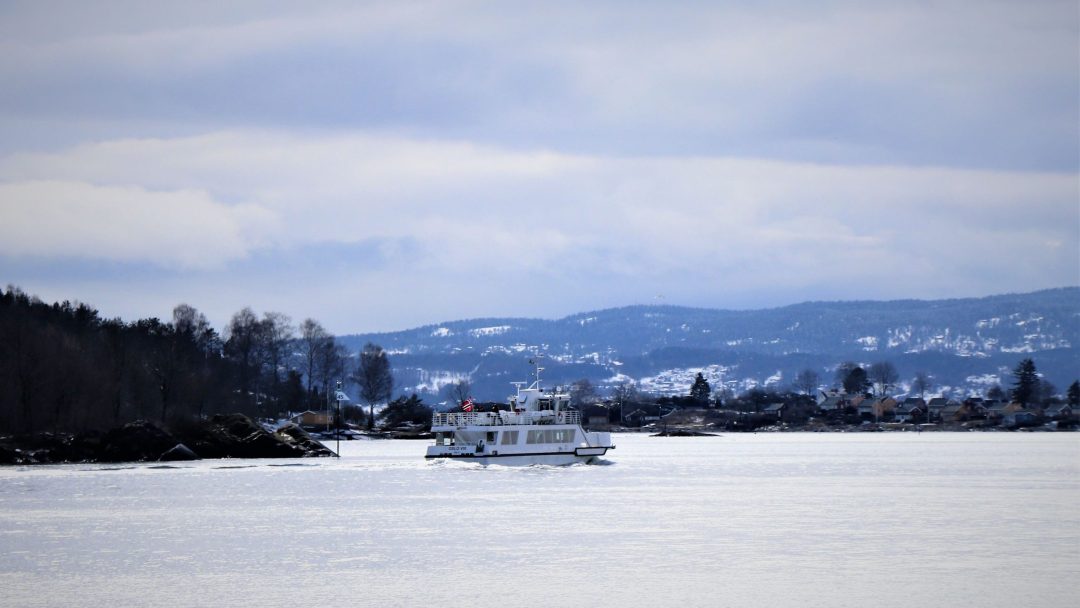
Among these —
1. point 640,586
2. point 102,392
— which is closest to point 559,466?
point 102,392

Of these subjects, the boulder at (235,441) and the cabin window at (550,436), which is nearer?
the cabin window at (550,436)

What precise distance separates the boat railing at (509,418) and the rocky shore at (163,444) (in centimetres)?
2123

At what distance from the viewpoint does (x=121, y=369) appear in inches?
5241

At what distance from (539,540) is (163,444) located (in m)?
71.3

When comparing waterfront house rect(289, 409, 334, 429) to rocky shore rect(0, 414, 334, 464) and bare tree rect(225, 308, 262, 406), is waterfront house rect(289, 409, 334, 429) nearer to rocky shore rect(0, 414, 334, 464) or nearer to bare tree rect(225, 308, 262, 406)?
bare tree rect(225, 308, 262, 406)

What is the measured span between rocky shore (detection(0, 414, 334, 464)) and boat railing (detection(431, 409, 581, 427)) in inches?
836

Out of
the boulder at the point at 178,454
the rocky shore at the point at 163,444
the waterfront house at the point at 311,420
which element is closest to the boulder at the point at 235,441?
the rocky shore at the point at 163,444

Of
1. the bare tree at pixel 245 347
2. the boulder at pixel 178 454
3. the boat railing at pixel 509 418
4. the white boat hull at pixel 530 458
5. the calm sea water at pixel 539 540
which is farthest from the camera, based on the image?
the bare tree at pixel 245 347

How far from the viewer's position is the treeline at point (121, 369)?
372 ft

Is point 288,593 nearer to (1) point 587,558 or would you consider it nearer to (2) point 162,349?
(1) point 587,558

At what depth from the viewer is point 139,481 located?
8569 cm

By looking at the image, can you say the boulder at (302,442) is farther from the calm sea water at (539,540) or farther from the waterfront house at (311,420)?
the waterfront house at (311,420)

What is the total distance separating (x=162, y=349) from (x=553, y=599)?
409ft

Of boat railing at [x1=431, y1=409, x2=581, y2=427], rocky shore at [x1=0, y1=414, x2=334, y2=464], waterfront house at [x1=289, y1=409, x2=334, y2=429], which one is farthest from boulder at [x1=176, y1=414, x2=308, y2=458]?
waterfront house at [x1=289, y1=409, x2=334, y2=429]
